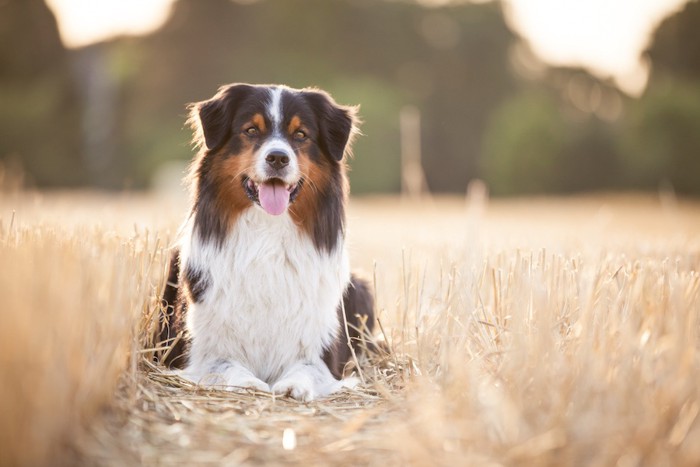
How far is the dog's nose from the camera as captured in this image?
404cm

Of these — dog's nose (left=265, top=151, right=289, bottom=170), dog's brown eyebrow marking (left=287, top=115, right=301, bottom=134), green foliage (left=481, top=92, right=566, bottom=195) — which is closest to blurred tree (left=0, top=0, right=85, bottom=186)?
green foliage (left=481, top=92, right=566, bottom=195)

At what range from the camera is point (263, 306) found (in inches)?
162

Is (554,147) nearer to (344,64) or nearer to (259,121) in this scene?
(344,64)

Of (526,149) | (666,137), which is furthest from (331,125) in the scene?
(666,137)

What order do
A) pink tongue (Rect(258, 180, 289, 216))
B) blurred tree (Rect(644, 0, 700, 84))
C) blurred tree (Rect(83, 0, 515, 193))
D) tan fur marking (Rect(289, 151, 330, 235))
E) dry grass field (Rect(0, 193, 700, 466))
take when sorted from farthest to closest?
blurred tree (Rect(83, 0, 515, 193)) < blurred tree (Rect(644, 0, 700, 84)) < tan fur marking (Rect(289, 151, 330, 235)) < pink tongue (Rect(258, 180, 289, 216)) < dry grass field (Rect(0, 193, 700, 466))

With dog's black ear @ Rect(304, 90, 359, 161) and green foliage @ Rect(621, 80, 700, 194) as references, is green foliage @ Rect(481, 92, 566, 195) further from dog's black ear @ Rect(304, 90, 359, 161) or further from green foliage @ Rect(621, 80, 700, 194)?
dog's black ear @ Rect(304, 90, 359, 161)

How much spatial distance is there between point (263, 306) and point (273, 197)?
0.63 meters

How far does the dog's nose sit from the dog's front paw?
1.19 m

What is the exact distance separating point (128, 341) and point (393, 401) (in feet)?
4.30

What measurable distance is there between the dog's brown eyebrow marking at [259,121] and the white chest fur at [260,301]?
0.50 metres

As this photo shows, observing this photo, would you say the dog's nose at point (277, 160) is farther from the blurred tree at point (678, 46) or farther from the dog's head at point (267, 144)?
the blurred tree at point (678, 46)

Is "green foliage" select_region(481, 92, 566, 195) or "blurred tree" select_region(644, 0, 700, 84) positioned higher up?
"blurred tree" select_region(644, 0, 700, 84)

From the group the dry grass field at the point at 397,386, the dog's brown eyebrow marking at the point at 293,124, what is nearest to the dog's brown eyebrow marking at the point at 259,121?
the dog's brown eyebrow marking at the point at 293,124

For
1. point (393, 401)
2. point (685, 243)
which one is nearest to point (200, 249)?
point (393, 401)
